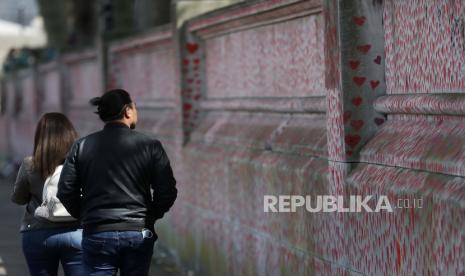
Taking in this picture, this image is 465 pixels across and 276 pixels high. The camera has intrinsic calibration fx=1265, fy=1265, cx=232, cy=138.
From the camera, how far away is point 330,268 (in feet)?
25.0

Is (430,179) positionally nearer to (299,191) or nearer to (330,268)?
(330,268)

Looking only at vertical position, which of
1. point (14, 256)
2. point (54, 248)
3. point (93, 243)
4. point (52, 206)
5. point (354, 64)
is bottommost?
point (14, 256)

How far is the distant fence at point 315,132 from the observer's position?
6262 mm

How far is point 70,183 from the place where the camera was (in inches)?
275

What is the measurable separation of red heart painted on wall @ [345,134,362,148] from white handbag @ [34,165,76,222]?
1.70 m

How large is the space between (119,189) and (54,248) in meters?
0.98

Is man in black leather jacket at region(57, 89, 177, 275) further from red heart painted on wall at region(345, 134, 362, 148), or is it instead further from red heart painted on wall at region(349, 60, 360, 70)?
red heart painted on wall at region(349, 60, 360, 70)

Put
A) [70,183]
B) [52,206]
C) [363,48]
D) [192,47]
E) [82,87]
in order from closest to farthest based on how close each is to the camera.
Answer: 1. [70,183]
2. [363,48]
3. [52,206]
4. [192,47]
5. [82,87]

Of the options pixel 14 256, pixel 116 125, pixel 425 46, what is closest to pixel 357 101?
pixel 425 46

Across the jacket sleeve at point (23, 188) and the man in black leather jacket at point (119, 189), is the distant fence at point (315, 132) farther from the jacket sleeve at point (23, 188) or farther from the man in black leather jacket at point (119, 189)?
the jacket sleeve at point (23, 188)

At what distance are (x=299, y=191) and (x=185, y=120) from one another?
4.31m

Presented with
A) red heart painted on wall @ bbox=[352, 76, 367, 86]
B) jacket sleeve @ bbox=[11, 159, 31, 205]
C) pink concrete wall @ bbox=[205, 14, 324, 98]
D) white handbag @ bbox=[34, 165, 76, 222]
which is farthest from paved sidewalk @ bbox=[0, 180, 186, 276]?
red heart painted on wall @ bbox=[352, 76, 367, 86]

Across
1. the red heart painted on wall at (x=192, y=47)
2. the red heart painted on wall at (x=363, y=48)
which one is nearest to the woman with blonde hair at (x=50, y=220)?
the red heart painted on wall at (x=363, y=48)

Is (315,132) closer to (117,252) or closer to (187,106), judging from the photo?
(117,252)
